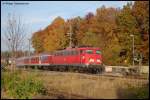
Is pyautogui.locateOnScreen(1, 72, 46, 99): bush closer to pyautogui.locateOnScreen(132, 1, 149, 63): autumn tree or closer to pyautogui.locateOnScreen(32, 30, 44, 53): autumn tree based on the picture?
pyautogui.locateOnScreen(132, 1, 149, 63): autumn tree

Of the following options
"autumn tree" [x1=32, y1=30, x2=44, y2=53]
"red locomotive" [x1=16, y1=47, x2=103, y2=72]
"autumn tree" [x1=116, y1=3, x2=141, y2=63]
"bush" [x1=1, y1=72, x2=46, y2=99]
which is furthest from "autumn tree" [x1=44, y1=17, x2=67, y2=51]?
"bush" [x1=1, y1=72, x2=46, y2=99]

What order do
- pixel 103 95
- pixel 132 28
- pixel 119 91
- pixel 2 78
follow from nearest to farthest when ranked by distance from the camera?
1. pixel 103 95
2. pixel 119 91
3. pixel 2 78
4. pixel 132 28

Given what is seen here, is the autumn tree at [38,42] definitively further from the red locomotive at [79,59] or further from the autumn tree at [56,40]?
the red locomotive at [79,59]

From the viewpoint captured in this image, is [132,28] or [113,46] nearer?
[132,28]

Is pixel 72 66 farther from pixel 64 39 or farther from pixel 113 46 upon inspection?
pixel 64 39

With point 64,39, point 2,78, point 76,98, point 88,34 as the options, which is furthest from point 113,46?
point 76,98

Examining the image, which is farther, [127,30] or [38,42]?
[38,42]

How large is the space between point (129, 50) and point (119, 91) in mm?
46232

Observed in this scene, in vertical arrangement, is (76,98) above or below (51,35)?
below

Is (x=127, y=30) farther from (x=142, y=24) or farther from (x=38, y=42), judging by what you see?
(x=38, y=42)

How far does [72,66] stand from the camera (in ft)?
150

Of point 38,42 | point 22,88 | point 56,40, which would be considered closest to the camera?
point 22,88

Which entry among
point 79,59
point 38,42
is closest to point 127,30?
point 79,59

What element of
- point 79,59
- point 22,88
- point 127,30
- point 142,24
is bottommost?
point 22,88
